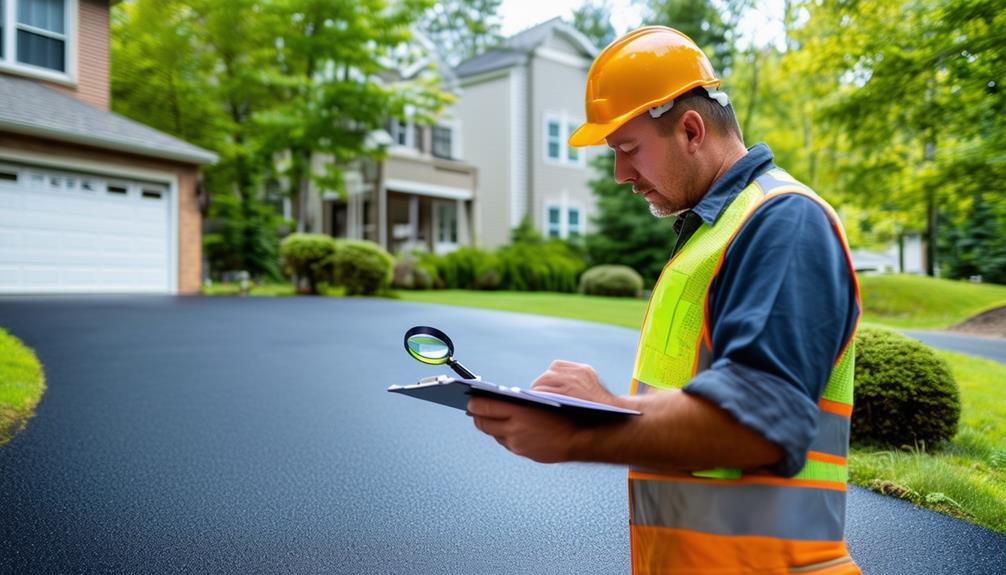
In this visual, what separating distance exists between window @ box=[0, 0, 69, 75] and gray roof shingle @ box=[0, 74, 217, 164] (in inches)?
17.9

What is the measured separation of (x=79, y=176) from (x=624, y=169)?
15194 millimetres

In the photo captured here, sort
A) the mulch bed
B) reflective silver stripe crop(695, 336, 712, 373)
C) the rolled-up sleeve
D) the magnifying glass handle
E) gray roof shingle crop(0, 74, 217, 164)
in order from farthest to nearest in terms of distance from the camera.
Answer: gray roof shingle crop(0, 74, 217, 164) < the mulch bed < the magnifying glass handle < reflective silver stripe crop(695, 336, 712, 373) < the rolled-up sleeve

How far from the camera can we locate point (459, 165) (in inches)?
991

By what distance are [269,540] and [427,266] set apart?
17.2 metres

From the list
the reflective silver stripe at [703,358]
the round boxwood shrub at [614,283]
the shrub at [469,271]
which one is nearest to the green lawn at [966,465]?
the reflective silver stripe at [703,358]

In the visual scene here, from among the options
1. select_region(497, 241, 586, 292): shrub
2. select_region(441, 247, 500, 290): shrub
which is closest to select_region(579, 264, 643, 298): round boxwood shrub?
select_region(497, 241, 586, 292): shrub

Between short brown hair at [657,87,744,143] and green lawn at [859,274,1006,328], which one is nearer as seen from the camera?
short brown hair at [657,87,744,143]

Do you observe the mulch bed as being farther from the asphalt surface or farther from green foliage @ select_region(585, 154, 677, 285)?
green foliage @ select_region(585, 154, 677, 285)

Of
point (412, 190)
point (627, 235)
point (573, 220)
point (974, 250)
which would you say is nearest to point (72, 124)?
point (412, 190)

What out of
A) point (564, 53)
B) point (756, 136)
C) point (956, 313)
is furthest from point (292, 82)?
point (956, 313)

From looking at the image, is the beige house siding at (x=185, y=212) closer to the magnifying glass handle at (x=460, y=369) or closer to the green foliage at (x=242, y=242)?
the green foliage at (x=242, y=242)

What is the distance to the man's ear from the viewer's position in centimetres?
129

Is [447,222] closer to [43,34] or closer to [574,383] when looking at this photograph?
[43,34]

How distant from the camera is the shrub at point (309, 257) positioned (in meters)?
15.6
